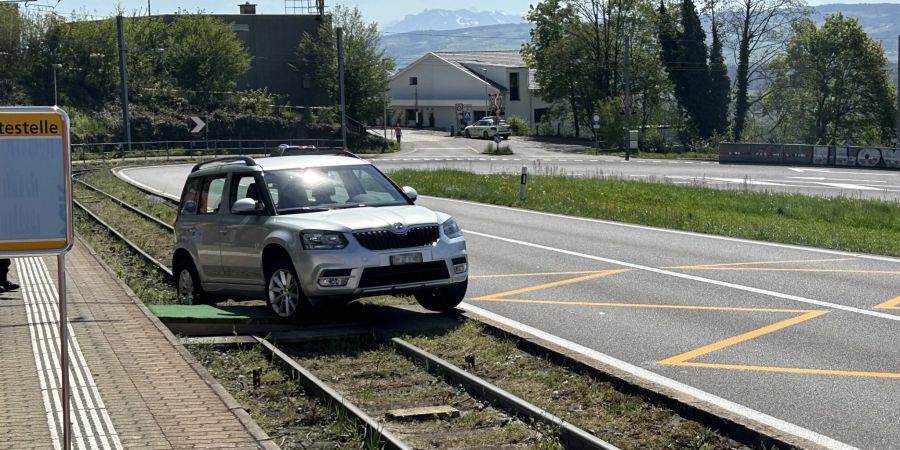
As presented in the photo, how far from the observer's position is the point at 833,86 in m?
93.2

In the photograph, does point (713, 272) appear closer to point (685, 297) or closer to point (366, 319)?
point (685, 297)

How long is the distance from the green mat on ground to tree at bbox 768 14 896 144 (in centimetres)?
8304

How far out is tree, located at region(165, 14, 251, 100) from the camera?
8288 cm

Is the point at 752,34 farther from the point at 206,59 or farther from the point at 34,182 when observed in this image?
the point at 34,182

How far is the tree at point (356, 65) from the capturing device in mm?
84625

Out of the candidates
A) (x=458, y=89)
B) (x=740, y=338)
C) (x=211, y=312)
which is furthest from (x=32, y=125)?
(x=458, y=89)

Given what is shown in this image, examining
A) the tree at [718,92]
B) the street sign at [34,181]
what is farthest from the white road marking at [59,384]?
the tree at [718,92]

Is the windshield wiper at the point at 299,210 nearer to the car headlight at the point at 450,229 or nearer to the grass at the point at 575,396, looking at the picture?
the car headlight at the point at 450,229

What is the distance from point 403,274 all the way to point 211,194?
10.3 ft

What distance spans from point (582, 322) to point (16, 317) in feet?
19.1

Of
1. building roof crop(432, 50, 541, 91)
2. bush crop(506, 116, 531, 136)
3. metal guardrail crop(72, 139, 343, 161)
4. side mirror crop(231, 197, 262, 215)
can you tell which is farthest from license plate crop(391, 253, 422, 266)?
building roof crop(432, 50, 541, 91)

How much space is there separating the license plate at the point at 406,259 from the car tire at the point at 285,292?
36.8 inches

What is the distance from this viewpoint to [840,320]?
1177cm

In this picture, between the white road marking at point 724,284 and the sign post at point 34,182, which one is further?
the white road marking at point 724,284
